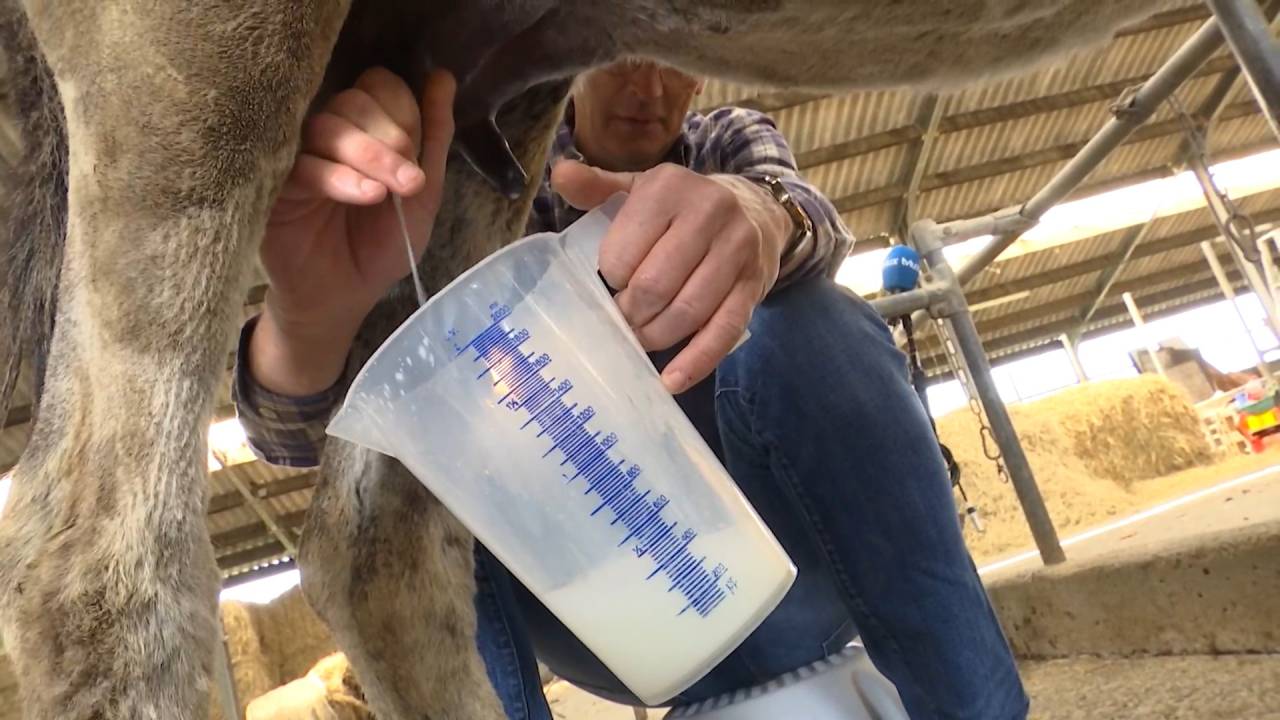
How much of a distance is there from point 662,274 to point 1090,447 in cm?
740

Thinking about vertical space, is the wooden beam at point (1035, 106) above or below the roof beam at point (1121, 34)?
below

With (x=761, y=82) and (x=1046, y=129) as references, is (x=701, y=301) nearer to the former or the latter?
(x=761, y=82)

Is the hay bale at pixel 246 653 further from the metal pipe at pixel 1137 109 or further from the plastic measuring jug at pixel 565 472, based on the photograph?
the plastic measuring jug at pixel 565 472

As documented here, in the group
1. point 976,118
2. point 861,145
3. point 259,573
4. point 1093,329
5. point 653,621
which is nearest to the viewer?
point 653,621

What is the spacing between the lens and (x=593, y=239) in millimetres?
711

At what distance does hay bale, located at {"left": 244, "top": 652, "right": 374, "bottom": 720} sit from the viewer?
389 centimetres

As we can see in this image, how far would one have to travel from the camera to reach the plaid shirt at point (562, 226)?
3.41 feet

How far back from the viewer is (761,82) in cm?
96

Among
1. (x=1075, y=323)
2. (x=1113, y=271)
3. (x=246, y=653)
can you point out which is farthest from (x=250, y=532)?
(x=1075, y=323)

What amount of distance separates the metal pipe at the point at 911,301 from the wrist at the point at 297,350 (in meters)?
1.14

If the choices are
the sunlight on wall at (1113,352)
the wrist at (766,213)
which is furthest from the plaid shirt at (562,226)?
the sunlight on wall at (1113,352)

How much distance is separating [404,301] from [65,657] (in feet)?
1.70

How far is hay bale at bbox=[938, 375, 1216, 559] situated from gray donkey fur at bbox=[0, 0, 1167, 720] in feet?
18.1

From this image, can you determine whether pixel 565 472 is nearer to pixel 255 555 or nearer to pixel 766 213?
pixel 766 213
